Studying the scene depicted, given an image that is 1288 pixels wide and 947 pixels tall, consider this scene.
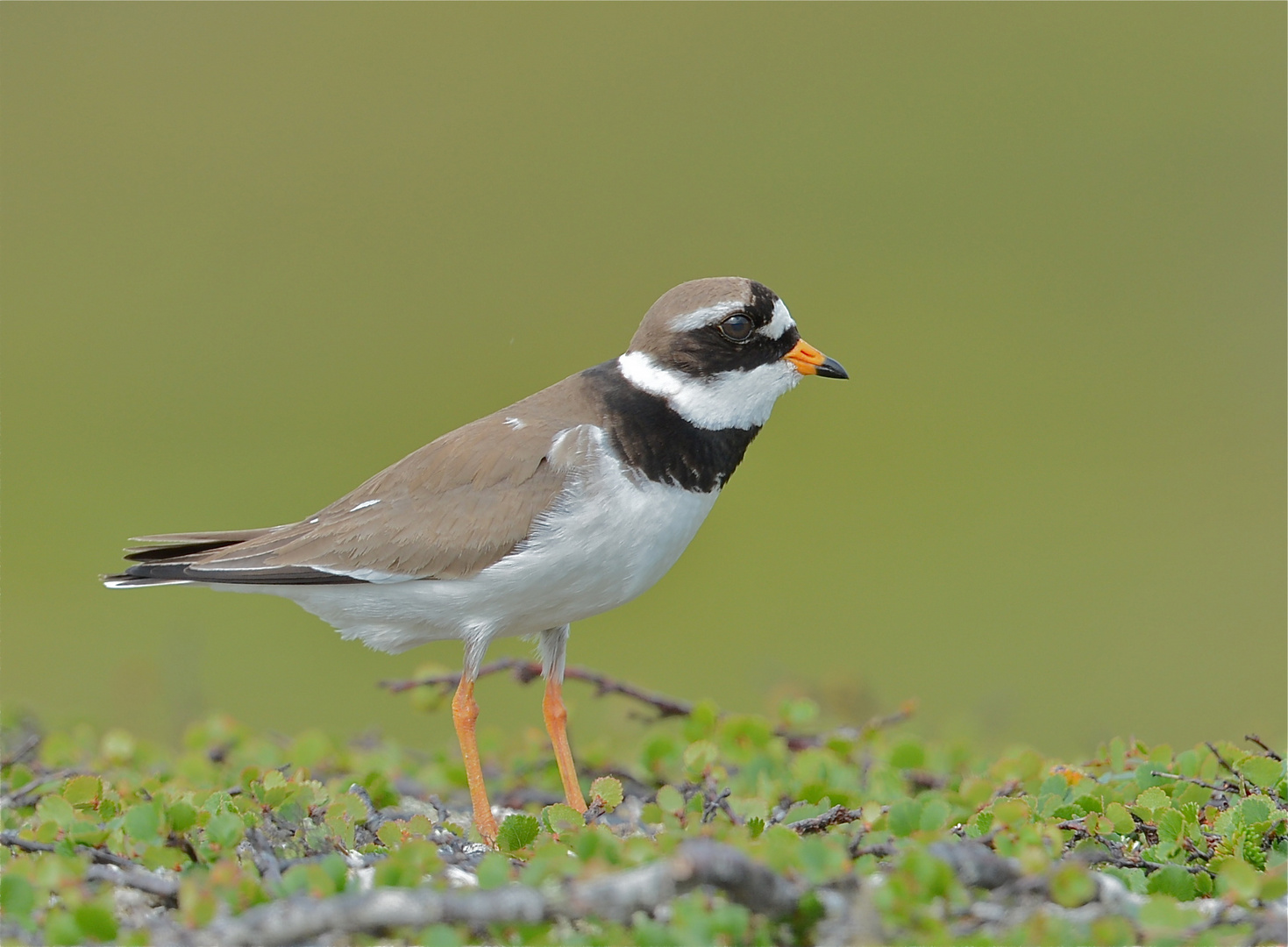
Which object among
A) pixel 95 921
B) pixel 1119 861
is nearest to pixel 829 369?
pixel 1119 861

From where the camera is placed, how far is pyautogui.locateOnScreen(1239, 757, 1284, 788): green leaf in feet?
15.1

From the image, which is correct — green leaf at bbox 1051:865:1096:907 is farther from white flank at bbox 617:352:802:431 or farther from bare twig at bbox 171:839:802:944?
white flank at bbox 617:352:802:431

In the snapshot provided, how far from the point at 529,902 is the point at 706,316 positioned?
3171 millimetres

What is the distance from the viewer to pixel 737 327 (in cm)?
566

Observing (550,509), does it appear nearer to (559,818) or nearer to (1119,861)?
(559,818)

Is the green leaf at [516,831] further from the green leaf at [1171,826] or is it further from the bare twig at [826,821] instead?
the green leaf at [1171,826]

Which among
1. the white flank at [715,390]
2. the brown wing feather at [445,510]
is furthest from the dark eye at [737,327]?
the brown wing feather at [445,510]

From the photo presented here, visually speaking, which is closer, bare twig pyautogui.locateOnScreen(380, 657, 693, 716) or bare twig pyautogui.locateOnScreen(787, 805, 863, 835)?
bare twig pyautogui.locateOnScreen(787, 805, 863, 835)

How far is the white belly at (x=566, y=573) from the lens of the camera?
209 inches

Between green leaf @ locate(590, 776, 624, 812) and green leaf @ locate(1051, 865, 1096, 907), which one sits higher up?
green leaf @ locate(1051, 865, 1096, 907)

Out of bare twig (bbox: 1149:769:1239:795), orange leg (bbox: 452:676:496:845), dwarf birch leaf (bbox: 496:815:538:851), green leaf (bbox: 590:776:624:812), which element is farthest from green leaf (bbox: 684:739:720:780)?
bare twig (bbox: 1149:769:1239:795)

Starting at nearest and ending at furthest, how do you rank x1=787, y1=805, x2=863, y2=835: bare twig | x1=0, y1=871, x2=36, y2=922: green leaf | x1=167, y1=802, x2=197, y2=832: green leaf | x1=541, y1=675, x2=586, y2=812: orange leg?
1. x1=0, y1=871, x2=36, y2=922: green leaf
2. x1=167, y1=802, x2=197, y2=832: green leaf
3. x1=787, y1=805, x2=863, y2=835: bare twig
4. x1=541, y1=675, x2=586, y2=812: orange leg

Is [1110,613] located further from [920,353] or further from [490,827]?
[490,827]

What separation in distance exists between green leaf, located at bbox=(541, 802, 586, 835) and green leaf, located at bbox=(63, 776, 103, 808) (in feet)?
5.00
